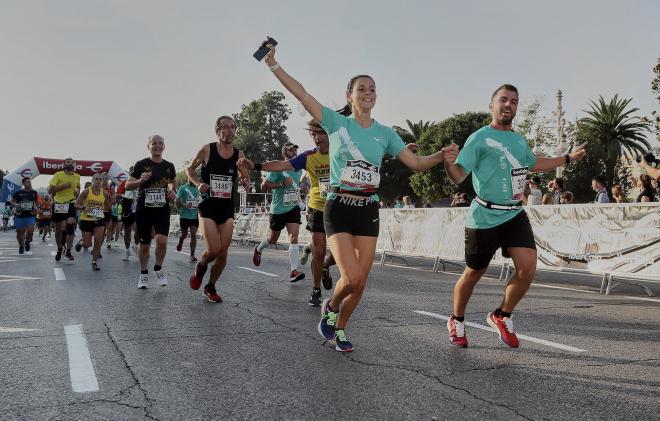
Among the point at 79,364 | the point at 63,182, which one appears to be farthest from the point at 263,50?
the point at 63,182

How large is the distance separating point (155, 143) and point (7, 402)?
5919 millimetres

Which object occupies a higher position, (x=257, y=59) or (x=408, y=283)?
(x=257, y=59)

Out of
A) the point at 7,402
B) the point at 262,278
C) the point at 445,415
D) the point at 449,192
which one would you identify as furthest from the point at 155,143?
the point at 449,192

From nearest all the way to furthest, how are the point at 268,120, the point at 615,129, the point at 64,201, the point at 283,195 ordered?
the point at 283,195 < the point at 64,201 < the point at 615,129 < the point at 268,120

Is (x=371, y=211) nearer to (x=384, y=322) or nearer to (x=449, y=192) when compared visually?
(x=384, y=322)

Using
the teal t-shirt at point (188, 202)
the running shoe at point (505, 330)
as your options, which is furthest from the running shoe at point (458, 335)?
the teal t-shirt at point (188, 202)

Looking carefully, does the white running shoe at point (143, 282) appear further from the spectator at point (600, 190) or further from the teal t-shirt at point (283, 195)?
the spectator at point (600, 190)

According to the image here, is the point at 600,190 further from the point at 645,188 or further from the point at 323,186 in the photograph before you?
the point at 323,186

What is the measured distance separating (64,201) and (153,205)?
6193 mm

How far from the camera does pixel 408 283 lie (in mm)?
9875

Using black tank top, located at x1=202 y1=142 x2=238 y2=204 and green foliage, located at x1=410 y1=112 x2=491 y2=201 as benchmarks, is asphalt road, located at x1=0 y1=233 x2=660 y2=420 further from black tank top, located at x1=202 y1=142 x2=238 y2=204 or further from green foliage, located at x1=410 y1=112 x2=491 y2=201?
green foliage, located at x1=410 y1=112 x2=491 y2=201

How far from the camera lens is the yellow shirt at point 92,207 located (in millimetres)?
12867

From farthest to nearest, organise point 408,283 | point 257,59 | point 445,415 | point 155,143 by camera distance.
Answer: point 408,283
point 155,143
point 257,59
point 445,415

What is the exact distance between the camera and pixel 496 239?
4797 millimetres
